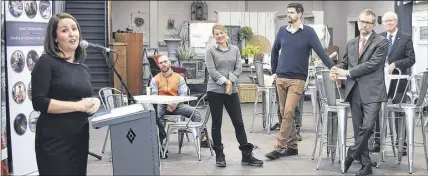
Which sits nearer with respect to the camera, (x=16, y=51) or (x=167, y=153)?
(x=16, y=51)

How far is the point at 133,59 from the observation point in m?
11.5

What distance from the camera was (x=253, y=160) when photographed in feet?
17.9

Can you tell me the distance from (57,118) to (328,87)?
3166 millimetres

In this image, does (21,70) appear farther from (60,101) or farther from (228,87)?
(60,101)

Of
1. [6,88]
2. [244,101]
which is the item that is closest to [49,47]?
[6,88]

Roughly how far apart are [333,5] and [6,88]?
13.5 meters

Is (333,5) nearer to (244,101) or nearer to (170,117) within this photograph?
(244,101)

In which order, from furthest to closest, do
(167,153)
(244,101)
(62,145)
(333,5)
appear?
1. (333,5)
2. (244,101)
3. (167,153)
4. (62,145)

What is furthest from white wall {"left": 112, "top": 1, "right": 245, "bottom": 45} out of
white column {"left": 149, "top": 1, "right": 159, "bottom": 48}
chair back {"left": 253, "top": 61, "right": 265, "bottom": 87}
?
chair back {"left": 253, "top": 61, "right": 265, "bottom": 87}

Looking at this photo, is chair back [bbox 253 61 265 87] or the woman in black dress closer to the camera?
the woman in black dress

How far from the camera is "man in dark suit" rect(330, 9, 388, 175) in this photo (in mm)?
4770

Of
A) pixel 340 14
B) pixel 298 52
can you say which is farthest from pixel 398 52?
pixel 340 14

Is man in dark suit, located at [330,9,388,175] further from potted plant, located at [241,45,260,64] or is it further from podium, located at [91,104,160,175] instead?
potted plant, located at [241,45,260,64]

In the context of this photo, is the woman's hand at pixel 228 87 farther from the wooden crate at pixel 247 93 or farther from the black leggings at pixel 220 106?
the wooden crate at pixel 247 93
